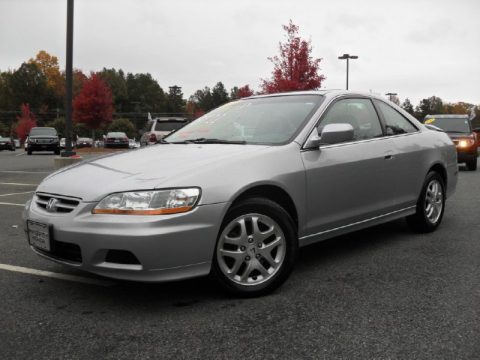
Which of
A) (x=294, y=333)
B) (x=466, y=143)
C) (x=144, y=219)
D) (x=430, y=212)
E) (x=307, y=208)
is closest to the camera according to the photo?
(x=294, y=333)

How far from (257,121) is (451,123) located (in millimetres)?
13029

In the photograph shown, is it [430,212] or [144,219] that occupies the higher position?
[144,219]

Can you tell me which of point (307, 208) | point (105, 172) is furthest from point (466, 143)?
point (105, 172)

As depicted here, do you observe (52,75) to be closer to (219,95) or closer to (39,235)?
(219,95)

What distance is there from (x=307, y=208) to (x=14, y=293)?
221 cm

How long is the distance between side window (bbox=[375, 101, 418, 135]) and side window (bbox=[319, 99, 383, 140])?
0.15m

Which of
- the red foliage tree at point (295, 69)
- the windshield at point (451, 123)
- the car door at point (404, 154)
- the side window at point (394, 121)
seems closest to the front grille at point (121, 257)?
the car door at point (404, 154)

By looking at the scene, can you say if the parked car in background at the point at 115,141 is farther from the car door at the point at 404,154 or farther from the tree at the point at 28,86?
the tree at the point at 28,86

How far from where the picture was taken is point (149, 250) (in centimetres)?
311

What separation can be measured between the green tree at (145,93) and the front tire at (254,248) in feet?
413

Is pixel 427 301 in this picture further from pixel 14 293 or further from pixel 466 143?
pixel 466 143

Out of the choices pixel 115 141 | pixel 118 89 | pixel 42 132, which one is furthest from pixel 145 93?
pixel 42 132

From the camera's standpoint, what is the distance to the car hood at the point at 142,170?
130 inches

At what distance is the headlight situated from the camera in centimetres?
318
